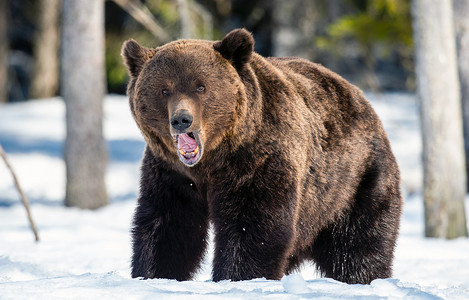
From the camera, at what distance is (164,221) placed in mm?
4309

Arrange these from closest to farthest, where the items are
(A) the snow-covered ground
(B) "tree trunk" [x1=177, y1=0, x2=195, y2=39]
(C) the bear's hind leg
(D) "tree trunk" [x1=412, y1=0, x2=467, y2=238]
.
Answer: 1. (A) the snow-covered ground
2. (C) the bear's hind leg
3. (D) "tree trunk" [x1=412, y1=0, x2=467, y2=238]
4. (B) "tree trunk" [x1=177, y1=0, x2=195, y2=39]

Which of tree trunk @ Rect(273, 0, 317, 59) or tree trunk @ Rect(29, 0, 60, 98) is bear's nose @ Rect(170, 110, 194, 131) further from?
tree trunk @ Rect(29, 0, 60, 98)

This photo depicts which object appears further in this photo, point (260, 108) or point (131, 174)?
point (131, 174)

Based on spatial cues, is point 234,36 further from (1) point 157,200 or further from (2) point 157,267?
(2) point 157,267

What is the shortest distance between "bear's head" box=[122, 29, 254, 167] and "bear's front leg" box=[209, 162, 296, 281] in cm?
36

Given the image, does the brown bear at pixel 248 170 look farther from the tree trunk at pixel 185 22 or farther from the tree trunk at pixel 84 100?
the tree trunk at pixel 185 22

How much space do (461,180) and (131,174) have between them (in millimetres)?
6171

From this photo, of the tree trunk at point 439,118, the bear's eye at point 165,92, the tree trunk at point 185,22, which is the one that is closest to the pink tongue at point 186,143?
the bear's eye at point 165,92

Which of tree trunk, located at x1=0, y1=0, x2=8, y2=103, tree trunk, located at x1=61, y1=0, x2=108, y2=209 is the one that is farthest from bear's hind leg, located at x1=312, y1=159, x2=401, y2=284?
tree trunk, located at x1=0, y1=0, x2=8, y2=103

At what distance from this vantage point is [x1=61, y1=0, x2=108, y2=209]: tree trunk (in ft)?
30.6

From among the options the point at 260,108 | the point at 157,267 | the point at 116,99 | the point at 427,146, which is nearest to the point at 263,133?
the point at 260,108

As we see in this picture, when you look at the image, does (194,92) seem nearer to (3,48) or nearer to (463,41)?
(463,41)

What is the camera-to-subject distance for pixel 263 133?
415cm

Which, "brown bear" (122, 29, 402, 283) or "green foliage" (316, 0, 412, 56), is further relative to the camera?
"green foliage" (316, 0, 412, 56)
